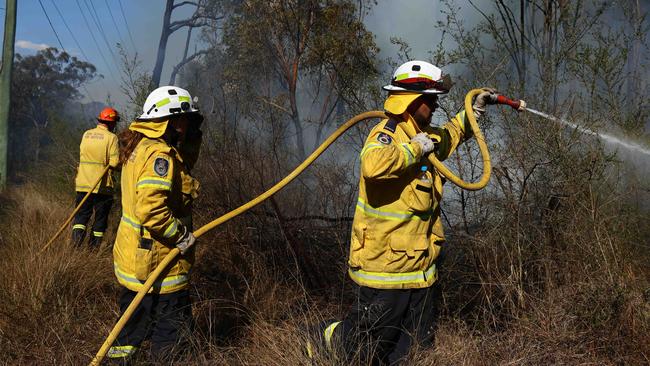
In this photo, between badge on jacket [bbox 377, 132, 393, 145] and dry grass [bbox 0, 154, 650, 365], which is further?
dry grass [bbox 0, 154, 650, 365]

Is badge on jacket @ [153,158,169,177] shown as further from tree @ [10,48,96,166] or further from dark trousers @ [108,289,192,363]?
tree @ [10,48,96,166]

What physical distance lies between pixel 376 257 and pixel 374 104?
2296 mm

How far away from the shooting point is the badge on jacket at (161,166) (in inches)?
114

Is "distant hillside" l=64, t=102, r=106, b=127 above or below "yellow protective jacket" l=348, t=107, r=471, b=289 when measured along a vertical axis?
above

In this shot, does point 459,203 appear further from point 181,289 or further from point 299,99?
point 299,99

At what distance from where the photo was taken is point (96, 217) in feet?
19.5

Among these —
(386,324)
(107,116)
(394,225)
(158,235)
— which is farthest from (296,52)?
(386,324)

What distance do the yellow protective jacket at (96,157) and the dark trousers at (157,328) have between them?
3.47 metres

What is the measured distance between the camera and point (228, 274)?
466cm

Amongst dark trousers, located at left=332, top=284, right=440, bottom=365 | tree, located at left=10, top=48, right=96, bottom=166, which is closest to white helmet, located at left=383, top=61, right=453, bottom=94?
dark trousers, located at left=332, top=284, right=440, bottom=365

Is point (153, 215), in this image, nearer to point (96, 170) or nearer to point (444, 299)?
point (444, 299)

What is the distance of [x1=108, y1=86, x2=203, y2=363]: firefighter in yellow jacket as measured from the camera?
2.96 metres

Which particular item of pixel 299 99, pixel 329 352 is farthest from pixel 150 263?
pixel 299 99

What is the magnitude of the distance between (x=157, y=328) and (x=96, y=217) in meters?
3.26
